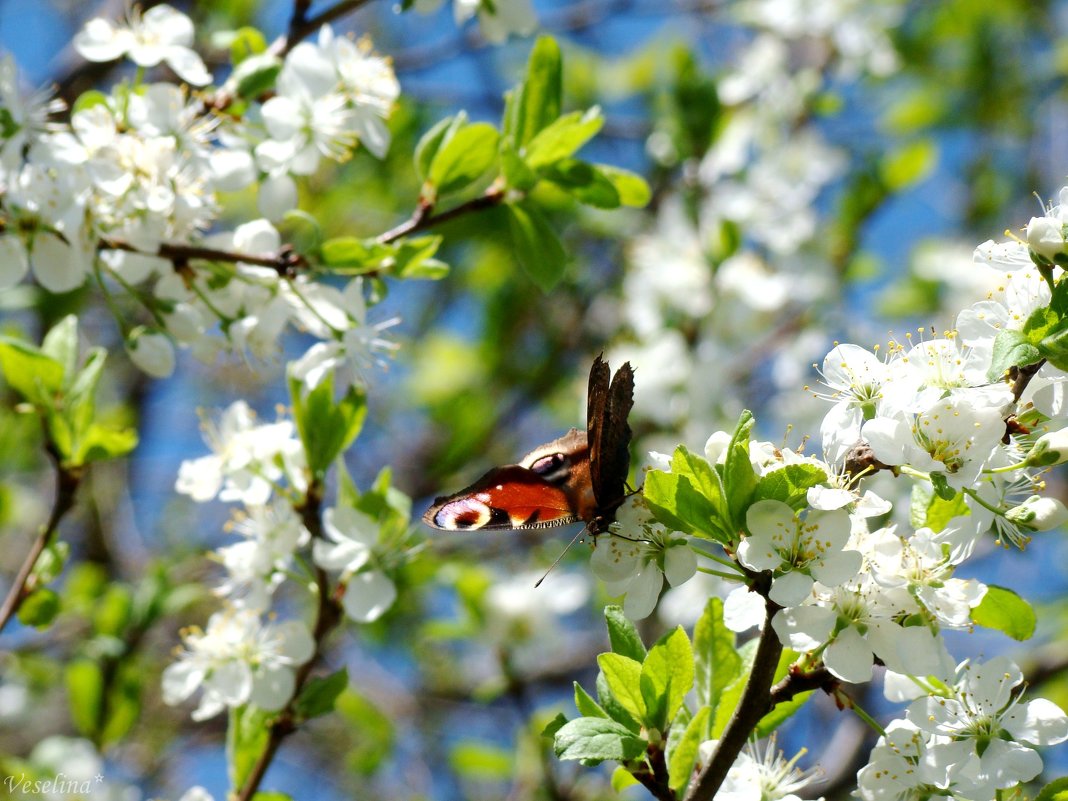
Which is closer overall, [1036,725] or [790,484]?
[790,484]

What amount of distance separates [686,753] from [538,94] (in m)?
1.26

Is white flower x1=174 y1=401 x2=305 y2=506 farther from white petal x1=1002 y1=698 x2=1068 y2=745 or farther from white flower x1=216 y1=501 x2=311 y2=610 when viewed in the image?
white petal x1=1002 y1=698 x2=1068 y2=745

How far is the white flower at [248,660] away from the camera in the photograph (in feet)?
6.85

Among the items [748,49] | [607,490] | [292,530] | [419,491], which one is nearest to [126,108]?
[292,530]

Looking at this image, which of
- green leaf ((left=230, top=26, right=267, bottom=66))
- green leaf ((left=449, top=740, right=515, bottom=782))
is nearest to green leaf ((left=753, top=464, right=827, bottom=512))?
green leaf ((left=230, top=26, right=267, bottom=66))

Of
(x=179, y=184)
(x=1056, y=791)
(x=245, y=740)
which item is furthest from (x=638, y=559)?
(x=179, y=184)

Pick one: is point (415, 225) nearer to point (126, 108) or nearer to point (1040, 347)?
point (126, 108)

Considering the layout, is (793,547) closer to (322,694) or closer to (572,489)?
(572,489)

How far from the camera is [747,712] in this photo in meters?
1.45

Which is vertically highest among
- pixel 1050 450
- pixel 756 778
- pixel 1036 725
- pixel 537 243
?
pixel 1050 450

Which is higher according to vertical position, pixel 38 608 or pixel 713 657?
pixel 713 657

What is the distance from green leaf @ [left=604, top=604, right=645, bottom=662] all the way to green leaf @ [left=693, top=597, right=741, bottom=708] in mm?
101

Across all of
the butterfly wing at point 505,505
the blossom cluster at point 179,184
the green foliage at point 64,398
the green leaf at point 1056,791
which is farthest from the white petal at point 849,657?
the green foliage at point 64,398

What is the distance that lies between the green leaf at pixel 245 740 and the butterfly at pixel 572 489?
710 mm
